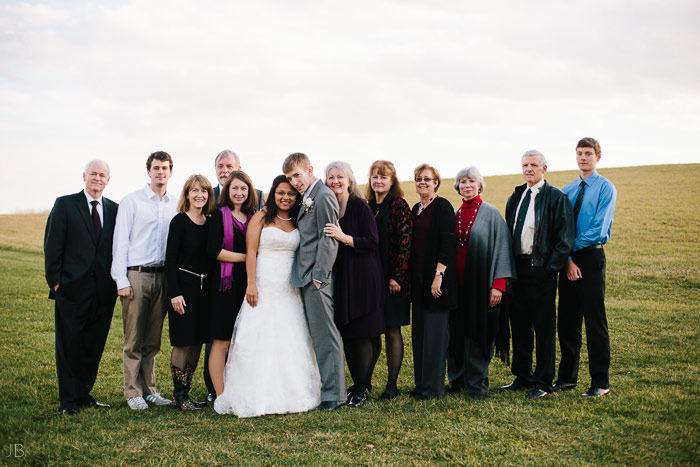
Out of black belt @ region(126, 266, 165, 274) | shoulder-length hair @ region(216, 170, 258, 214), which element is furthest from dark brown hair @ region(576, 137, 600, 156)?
black belt @ region(126, 266, 165, 274)

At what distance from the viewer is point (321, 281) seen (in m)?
6.04

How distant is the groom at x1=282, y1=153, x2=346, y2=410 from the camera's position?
19.8ft

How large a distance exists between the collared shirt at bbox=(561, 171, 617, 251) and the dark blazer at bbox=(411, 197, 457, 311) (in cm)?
157

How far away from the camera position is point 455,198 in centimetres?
3519

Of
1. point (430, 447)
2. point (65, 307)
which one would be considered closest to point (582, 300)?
point (430, 447)

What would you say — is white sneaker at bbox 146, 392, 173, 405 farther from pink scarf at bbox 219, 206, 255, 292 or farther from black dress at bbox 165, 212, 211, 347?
pink scarf at bbox 219, 206, 255, 292

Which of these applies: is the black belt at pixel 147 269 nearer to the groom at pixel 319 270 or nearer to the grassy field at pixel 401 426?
the grassy field at pixel 401 426

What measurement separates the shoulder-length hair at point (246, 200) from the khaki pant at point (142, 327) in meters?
1.29

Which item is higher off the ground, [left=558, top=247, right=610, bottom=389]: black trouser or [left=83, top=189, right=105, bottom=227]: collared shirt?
[left=83, top=189, right=105, bottom=227]: collared shirt

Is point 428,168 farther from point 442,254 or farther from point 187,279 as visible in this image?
point 187,279

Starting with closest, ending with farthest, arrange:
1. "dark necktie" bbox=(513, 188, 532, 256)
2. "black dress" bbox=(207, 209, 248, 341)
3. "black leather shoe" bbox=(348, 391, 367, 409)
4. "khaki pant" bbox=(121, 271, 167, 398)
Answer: "black dress" bbox=(207, 209, 248, 341)
"black leather shoe" bbox=(348, 391, 367, 409)
"khaki pant" bbox=(121, 271, 167, 398)
"dark necktie" bbox=(513, 188, 532, 256)

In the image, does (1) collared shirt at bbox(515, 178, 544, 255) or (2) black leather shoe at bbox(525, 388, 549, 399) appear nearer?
(2) black leather shoe at bbox(525, 388, 549, 399)
